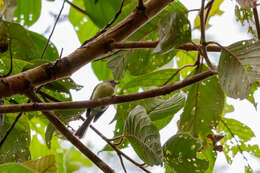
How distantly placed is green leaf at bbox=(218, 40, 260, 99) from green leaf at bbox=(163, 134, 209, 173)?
0.29m

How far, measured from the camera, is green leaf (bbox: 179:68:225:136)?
1705 mm

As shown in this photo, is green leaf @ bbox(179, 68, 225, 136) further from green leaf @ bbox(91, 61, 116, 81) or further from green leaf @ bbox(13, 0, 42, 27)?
green leaf @ bbox(13, 0, 42, 27)

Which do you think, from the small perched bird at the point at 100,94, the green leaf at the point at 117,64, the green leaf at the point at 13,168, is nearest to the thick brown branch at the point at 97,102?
the green leaf at the point at 13,168

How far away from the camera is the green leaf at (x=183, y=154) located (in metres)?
1.34

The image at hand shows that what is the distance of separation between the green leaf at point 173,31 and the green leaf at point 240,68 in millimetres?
166

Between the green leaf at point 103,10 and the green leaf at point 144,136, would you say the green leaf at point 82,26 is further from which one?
the green leaf at point 144,136

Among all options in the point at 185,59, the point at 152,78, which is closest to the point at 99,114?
the point at 152,78

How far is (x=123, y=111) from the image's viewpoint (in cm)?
171

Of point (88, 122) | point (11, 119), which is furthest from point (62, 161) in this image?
point (11, 119)

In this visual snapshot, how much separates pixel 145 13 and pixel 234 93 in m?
0.40

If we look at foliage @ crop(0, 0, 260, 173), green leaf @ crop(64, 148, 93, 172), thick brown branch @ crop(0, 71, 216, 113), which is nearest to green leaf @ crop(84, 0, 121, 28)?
foliage @ crop(0, 0, 260, 173)

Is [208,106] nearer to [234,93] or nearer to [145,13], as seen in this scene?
[234,93]

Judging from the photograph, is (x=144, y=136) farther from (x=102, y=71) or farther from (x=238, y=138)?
(x=102, y=71)

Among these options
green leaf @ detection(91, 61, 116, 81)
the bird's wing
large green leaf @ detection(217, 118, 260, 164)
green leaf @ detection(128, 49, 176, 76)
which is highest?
green leaf @ detection(128, 49, 176, 76)
